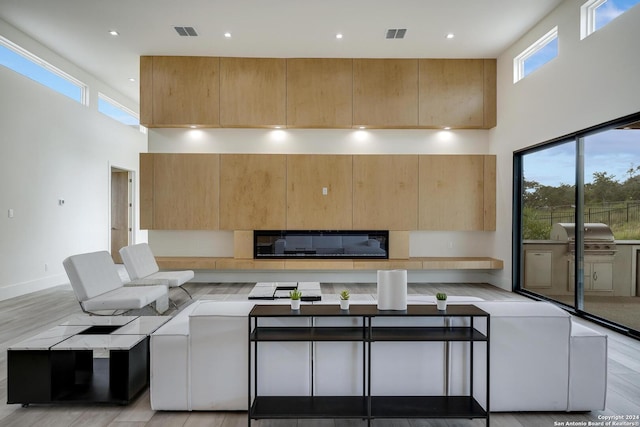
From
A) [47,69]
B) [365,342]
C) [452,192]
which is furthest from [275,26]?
[365,342]

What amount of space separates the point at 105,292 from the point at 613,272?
18.1 ft

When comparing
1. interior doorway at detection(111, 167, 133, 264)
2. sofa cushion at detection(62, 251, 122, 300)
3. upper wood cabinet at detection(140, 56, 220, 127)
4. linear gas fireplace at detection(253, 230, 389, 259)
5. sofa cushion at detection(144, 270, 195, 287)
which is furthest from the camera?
interior doorway at detection(111, 167, 133, 264)

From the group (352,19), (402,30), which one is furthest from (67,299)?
(402,30)

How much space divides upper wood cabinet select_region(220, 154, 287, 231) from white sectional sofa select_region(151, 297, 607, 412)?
13.2 feet

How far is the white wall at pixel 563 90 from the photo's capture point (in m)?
3.68

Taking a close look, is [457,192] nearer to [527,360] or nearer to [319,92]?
[319,92]

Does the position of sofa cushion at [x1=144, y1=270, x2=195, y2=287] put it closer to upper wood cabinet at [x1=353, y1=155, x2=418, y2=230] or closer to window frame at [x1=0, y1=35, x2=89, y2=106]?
upper wood cabinet at [x1=353, y1=155, x2=418, y2=230]

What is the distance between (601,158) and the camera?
4070 millimetres

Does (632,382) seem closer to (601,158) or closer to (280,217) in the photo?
(601,158)

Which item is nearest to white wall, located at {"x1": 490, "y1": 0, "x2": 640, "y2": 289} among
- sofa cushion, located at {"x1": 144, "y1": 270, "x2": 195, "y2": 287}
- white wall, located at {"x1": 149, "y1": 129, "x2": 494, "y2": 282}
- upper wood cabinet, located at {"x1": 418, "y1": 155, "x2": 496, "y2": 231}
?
upper wood cabinet, located at {"x1": 418, "y1": 155, "x2": 496, "y2": 231}

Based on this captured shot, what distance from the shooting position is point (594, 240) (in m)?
4.21

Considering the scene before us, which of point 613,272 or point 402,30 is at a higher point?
point 402,30

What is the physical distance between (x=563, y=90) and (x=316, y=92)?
3498 millimetres

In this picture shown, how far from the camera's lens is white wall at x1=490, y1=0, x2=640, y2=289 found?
368cm
